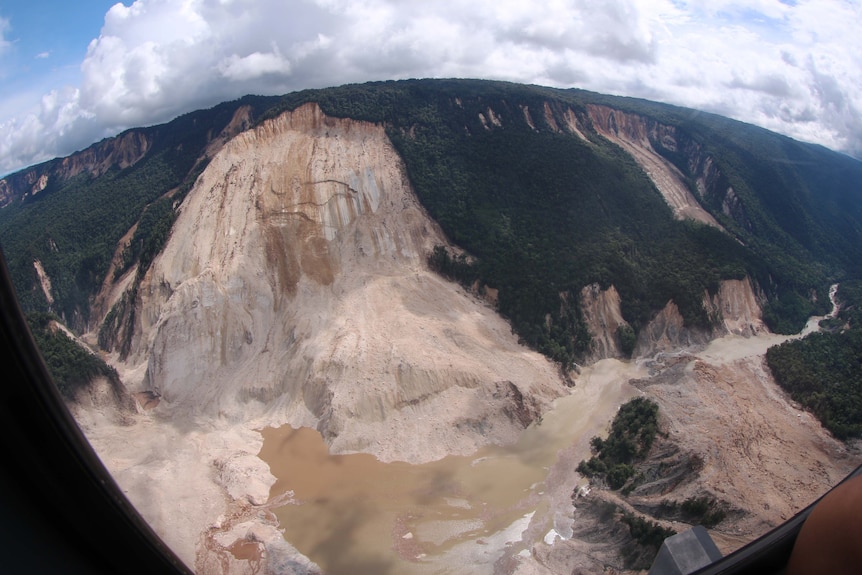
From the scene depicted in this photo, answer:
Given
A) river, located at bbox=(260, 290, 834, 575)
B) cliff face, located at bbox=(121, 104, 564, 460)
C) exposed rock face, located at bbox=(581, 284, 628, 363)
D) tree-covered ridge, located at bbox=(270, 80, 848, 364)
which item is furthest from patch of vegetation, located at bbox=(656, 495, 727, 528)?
exposed rock face, located at bbox=(581, 284, 628, 363)

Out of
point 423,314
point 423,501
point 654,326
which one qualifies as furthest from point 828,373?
point 423,501

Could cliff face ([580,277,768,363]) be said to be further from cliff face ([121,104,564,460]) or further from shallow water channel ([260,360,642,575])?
shallow water channel ([260,360,642,575])

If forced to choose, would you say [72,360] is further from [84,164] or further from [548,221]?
[84,164]

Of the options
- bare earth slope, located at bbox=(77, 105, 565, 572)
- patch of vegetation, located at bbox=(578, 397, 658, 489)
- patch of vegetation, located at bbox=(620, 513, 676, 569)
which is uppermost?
bare earth slope, located at bbox=(77, 105, 565, 572)

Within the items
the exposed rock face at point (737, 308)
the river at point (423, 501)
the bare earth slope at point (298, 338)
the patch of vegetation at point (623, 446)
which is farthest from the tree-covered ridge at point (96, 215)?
the exposed rock face at point (737, 308)

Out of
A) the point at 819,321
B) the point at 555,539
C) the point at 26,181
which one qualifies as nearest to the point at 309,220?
the point at 555,539

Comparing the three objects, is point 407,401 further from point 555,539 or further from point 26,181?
point 26,181
